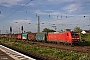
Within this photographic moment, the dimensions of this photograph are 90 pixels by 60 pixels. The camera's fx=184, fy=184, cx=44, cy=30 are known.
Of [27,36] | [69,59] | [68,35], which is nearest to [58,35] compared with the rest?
[68,35]

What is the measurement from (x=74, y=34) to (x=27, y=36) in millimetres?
41219

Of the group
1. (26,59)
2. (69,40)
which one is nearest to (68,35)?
(69,40)

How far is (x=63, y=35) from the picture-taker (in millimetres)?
40438

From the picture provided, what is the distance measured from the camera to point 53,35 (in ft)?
158

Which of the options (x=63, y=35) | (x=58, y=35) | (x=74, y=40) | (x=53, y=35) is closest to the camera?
(x=74, y=40)

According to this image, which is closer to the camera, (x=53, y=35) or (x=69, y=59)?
(x=69, y=59)

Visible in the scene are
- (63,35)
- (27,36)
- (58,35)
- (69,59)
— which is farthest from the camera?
(27,36)

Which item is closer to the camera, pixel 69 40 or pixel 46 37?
pixel 69 40

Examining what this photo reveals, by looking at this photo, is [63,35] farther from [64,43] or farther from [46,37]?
[46,37]

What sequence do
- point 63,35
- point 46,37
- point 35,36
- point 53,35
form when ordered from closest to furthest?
1. point 63,35
2. point 53,35
3. point 46,37
4. point 35,36

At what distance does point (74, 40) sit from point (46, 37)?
20.9 metres

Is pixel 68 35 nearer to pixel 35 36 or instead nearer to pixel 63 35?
pixel 63 35

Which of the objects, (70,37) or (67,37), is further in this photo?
(67,37)

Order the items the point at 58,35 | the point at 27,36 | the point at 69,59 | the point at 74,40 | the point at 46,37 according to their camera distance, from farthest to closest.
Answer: the point at 27,36 → the point at 46,37 → the point at 58,35 → the point at 74,40 → the point at 69,59
